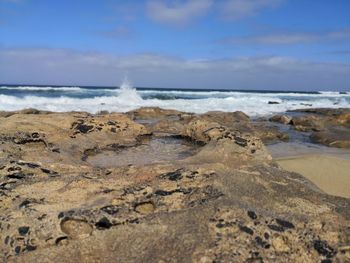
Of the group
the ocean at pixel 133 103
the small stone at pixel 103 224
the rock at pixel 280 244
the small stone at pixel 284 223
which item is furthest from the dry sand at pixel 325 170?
the ocean at pixel 133 103

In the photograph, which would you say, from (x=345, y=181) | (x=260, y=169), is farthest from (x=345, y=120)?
(x=260, y=169)

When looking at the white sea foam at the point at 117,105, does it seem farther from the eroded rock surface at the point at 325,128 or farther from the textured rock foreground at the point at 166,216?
the textured rock foreground at the point at 166,216

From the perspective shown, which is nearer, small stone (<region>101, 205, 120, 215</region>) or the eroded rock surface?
small stone (<region>101, 205, 120, 215</region>)

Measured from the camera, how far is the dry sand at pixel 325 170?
5560 millimetres

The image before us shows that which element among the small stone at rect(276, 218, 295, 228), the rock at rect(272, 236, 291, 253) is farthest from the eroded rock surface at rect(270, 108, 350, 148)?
the rock at rect(272, 236, 291, 253)

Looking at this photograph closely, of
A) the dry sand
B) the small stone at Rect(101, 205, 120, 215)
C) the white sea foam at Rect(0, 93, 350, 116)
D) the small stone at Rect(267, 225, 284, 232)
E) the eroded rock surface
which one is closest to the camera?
the small stone at Rect(267, 225, 284, 232)

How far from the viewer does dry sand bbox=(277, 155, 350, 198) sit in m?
→ 5.56

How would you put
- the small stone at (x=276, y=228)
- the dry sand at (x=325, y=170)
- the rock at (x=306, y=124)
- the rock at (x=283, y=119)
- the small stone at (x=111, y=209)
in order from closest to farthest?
1. the small stone at (x=276, y=228)
2. the small stone at (x=111, y=209)
3. the dry sand at (x=325, y=170)
4. the rock at (x=306, y=124)
5. the rock at (x=283, y=119)

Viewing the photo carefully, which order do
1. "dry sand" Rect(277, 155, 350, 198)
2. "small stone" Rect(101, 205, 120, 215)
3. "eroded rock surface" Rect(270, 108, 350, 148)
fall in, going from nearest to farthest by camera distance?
"small stone" Rect(101, 205, 120, 215) → "dry sand" Rect(277, 155, 350, 198) → "eroded rock surface" Rect(270, 108, 350, 148)

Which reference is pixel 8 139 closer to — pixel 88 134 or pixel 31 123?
pixel 31 123

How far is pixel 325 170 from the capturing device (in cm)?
644

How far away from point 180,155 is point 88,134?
1.40 m

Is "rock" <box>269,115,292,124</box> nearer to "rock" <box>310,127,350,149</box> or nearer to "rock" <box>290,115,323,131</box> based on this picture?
"rock" <box>290,115,323,131</box>

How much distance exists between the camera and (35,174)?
2.96 m
